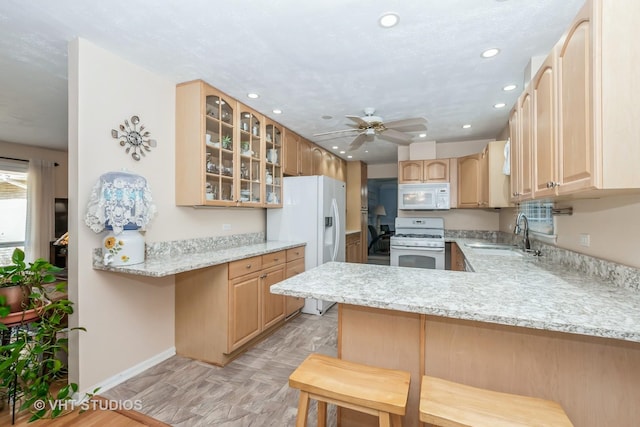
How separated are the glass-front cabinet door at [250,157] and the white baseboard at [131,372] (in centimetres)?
155

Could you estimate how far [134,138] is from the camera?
89.1 inches


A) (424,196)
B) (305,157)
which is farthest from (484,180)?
(305,157)

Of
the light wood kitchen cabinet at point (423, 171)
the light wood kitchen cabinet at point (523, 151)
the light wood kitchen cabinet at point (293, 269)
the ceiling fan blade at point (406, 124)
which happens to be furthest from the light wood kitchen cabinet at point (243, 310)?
the light wood kitchen cabinet at point (423, 171)

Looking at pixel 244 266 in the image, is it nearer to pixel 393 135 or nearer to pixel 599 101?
pixel 393 135

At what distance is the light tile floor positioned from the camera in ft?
5.91

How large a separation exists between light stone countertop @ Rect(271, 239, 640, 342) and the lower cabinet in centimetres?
106

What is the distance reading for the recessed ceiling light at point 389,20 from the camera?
168 cm

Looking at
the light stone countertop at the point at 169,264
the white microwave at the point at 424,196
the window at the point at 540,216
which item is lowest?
the light stone countertop at the point at 169,264

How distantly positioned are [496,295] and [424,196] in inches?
130

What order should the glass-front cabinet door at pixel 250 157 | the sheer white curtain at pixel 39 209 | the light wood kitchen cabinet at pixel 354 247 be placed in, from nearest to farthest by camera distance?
the glass-front cabinet door at pixel 250 157
the sheer white curtain at pixel 39 209
the light wood kitchen cabinet at pixel 354 247

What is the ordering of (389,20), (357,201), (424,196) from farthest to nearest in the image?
1. (357,201)
2. (424,196)
3. (389,20)

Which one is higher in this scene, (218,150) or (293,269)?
(218,150)

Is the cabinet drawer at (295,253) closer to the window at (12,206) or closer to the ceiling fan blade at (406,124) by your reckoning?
the ceiling fan blade at (406,124)

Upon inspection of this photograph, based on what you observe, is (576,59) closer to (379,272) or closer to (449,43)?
(449,43)
